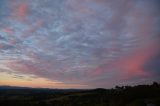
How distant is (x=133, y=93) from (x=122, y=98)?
24.8ft

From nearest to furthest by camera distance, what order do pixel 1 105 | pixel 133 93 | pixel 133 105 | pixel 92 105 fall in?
pixel 133 105 → pixel 133 93 → pixel 92 105 → pixel 1 105

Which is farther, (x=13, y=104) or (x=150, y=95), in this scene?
(x=13, y=104)

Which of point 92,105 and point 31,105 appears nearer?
point 92,105

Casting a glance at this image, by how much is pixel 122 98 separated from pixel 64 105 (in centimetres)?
4029

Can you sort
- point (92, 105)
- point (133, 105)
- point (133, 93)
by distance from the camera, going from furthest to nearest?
point (92, 105)
point (133, 93)
point (133, 105)

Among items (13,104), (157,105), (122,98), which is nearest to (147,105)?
(157,105)

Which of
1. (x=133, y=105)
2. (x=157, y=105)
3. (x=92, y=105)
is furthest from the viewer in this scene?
(x=92, y=105)

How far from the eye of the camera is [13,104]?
115875 mm

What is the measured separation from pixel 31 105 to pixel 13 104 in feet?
38.7

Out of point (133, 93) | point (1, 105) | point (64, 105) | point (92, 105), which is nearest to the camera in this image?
point (133, 93)

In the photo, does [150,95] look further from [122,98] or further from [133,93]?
[122,98]

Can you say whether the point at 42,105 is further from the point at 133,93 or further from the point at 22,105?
the point at 133,93

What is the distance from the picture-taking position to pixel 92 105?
9069 centimetres

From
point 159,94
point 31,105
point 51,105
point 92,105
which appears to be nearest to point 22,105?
point 31,105
